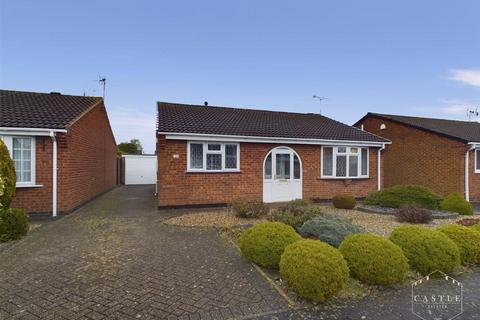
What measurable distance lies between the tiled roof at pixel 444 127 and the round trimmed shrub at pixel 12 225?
671 inches

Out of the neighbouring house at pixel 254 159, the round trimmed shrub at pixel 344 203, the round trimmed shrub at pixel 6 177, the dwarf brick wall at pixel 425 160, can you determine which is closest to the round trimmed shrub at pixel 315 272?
the round trimmed shrub at pixel 6 177

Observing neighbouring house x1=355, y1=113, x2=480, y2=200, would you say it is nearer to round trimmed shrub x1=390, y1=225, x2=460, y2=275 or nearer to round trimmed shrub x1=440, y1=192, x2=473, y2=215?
round trimmed shrub x1=440, y1=192, x2=473, y2=215

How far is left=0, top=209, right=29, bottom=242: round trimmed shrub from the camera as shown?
613cm

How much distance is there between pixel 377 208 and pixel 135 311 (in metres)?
9.51

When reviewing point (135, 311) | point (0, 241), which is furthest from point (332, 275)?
point (0, 241)

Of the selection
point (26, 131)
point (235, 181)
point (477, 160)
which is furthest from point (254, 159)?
point (477, 160)

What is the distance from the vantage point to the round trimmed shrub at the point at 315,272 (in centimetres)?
341

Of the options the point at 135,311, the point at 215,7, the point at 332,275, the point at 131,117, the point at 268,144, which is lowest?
the point at 135,311

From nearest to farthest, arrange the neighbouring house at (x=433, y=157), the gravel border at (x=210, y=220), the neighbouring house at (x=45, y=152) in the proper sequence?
the gravel border at (x=210, y=220), the neighbouring house at (x=45, y=152), the neighbouring house at (x=433, y=157)

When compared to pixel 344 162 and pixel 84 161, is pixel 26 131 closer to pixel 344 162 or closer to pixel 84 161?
pixel 84 161

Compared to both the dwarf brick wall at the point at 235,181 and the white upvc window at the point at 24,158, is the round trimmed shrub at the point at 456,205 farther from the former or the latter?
the white upvc window at the point at 24,158

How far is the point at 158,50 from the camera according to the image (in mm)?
11766

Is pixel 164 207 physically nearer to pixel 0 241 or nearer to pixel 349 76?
pixel 0 241

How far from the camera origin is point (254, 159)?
1141cm
